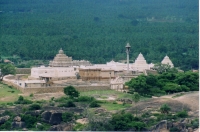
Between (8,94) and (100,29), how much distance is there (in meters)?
36.2

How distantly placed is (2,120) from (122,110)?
356cm

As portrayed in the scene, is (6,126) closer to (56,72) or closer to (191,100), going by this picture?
(191,100)

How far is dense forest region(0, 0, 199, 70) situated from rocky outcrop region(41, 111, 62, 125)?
560 inches

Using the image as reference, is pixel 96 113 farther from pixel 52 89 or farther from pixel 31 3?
pixel 31 3

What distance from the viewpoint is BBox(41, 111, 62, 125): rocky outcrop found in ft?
101

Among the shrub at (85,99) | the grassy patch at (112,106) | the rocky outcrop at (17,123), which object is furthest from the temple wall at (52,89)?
the rocky outcrop at (17,123)

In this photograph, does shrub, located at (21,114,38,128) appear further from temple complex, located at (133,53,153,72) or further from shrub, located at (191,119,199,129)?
temple complex, located at (133,53,153,72)

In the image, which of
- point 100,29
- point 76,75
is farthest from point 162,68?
point 100,29

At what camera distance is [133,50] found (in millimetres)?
53562

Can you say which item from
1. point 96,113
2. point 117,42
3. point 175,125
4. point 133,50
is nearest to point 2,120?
point 96,113

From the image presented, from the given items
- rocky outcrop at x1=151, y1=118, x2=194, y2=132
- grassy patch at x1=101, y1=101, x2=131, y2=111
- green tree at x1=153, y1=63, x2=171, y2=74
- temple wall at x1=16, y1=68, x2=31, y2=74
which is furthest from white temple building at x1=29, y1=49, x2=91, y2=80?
rocky outcrop at x1=151, y1=118, x2=194, y2=132

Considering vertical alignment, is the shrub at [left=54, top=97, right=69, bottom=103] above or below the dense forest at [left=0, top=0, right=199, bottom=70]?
below

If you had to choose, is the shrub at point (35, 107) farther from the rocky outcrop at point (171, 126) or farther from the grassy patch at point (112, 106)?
the rocky outcrop at point (171, 126)

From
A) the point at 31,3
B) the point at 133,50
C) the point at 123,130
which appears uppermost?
the point at 31,3
